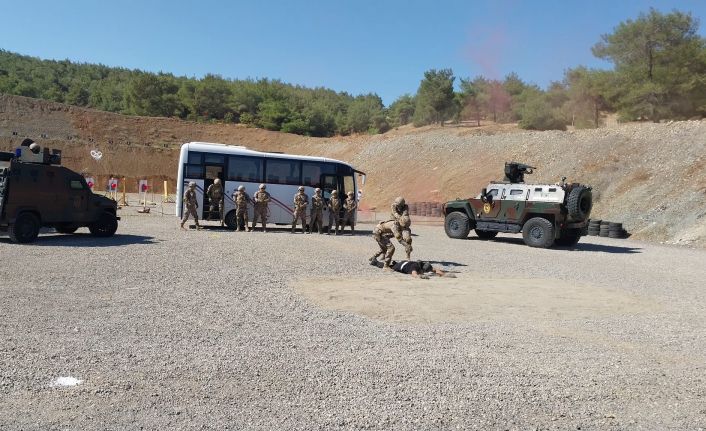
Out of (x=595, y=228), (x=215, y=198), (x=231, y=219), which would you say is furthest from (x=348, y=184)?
(x=595, y=228)

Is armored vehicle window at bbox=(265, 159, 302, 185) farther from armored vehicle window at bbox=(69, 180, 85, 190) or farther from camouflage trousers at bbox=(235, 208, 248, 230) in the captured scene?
armored vehicle window at bbox=(69, 180, 85, 190)

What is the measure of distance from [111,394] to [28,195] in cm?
1167

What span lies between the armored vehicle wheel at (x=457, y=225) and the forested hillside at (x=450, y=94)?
3241cm

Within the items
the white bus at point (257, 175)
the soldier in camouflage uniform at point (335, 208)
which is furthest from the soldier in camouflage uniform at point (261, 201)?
the soldier in camouflage uniform at point (335, 208)

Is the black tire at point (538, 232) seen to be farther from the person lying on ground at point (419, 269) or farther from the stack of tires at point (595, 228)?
the stack of tires at point (595, 228)

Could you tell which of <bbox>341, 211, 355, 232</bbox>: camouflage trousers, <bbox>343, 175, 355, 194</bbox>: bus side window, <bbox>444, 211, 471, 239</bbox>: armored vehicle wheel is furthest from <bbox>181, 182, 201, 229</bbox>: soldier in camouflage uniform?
<bbox>444, 211, 471, 239</bbox>: armored vehicle wheel

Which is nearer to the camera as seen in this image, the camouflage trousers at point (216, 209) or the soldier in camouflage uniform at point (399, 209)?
the soldier in camouflage uniform at point (399, 209)

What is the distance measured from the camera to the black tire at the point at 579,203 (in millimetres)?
18859

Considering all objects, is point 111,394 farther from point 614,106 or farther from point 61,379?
point 614,106

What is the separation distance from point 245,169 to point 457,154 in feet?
89.6

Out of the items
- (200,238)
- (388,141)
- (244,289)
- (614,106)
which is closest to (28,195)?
(200,238)

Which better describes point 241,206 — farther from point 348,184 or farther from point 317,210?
point 348,184

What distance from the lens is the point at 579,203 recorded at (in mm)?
18906

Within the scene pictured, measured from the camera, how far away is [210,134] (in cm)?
6538
